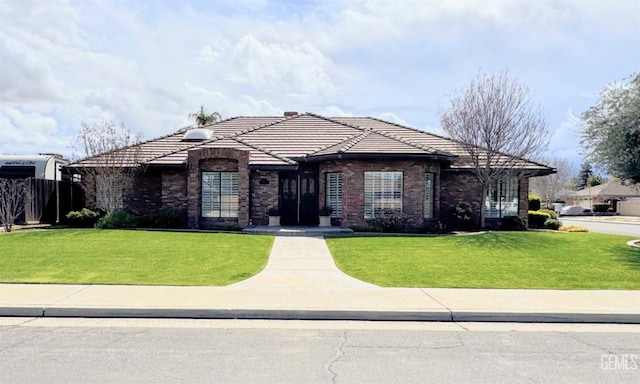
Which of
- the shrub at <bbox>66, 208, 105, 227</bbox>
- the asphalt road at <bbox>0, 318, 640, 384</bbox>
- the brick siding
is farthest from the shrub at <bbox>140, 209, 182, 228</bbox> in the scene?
the asphalt road at <bbox>0, 318, 640, 384</bbox>

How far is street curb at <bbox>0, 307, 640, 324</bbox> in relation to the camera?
23.8ft

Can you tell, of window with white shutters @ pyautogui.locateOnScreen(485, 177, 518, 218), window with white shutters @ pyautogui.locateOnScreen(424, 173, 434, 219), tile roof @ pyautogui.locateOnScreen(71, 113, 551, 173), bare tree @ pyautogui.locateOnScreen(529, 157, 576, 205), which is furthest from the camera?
bare tree @ pyautogui.locateOnScreen(529, 157, 576, 205)

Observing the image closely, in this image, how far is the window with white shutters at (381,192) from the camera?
1925 cm

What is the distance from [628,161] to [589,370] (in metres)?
12.3

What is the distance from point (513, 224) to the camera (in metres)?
21.4

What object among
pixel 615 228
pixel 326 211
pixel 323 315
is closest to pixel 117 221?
pixel 326 211

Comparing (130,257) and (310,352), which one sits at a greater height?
(130,257)

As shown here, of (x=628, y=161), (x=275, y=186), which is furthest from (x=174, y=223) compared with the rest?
(x=628, y=161)

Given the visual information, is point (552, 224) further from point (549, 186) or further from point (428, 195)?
point (549, 186)

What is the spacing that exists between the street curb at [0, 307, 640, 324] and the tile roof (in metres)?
11.9

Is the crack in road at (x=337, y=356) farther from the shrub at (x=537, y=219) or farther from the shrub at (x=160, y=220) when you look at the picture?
the shrub at (x=537, y=219)

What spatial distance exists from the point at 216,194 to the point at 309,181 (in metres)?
4.08

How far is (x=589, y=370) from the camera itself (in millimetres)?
5168

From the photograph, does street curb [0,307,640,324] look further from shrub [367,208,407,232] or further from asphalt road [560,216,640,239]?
asphalt road [560,216,640,239]
